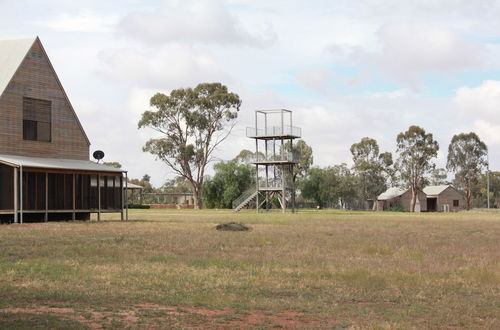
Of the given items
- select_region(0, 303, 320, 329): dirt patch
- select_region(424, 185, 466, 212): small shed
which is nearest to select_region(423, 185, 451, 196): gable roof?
select_region(424, 185, 466, 212): small shed

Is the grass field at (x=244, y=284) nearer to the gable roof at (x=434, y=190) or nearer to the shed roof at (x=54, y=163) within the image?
the shed roof at (x=54, y=163)

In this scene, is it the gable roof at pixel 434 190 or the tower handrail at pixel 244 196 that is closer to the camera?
the tower handrail at pixel 244 196

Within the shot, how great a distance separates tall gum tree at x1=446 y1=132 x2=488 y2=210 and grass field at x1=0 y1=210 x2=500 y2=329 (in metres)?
108

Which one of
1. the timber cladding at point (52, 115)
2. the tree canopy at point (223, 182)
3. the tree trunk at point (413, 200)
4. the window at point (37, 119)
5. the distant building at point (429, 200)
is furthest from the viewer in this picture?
the distant building at point (429, 200)

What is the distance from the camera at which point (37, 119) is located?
4731cm

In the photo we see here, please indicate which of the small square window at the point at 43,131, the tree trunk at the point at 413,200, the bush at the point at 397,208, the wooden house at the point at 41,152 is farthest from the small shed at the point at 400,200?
the small square window at the point at 43,131

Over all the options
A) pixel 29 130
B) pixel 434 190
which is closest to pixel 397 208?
pixel 434 190

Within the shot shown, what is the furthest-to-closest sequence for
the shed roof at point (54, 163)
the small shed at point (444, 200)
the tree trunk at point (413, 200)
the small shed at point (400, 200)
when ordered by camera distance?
1. the small shed at point (444, 200)
2. the small shed at point (400, 200)
3. the tree trunk at point (413, 200)
4. the shed roof at point (54, 163)

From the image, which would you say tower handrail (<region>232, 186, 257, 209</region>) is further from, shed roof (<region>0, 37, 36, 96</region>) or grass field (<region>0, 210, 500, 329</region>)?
grass field (<region>0, 210, 500, 329</region>)

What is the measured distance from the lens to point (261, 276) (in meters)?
18.8

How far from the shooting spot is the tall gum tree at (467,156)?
13362 centimetres

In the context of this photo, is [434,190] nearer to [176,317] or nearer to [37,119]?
[37,119]

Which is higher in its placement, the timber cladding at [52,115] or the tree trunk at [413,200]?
the timber cladding at [52,115]

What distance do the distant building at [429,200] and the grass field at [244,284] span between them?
300 ft
